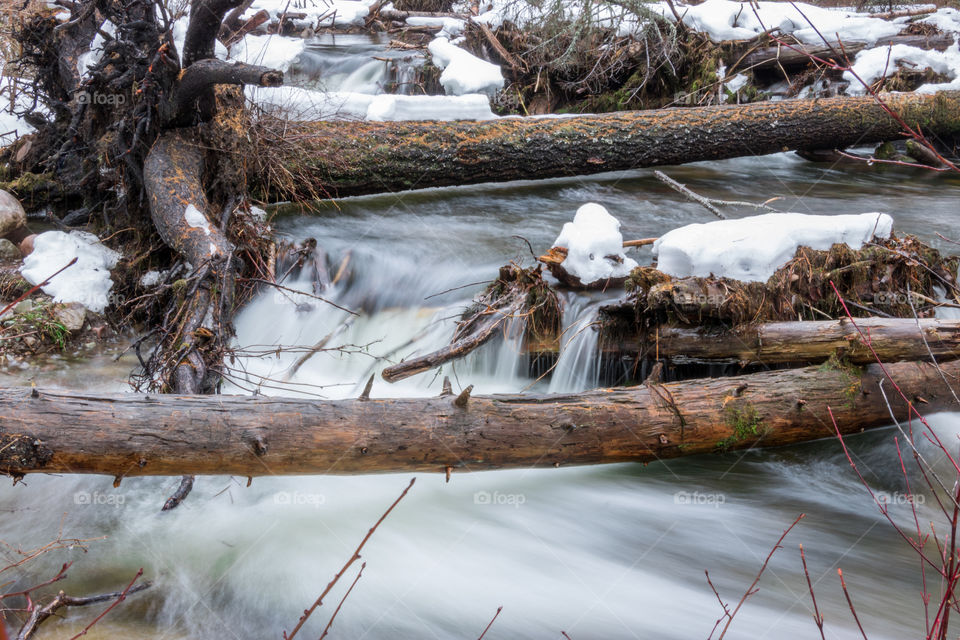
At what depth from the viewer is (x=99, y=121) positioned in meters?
5.82

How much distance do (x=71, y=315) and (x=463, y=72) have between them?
594 centimetres

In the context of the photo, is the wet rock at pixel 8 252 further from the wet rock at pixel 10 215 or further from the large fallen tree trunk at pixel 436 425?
the large fallen tree trunk at pixel 436 425

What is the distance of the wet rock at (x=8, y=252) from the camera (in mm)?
5879

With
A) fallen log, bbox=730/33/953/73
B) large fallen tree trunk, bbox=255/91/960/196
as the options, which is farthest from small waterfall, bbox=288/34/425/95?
fallen log, bbox=730/33/953/73

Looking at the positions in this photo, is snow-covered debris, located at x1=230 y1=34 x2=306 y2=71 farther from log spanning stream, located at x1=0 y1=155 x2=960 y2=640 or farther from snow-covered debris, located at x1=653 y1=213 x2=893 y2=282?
snow-covered debris, located at x1=653 y1=213 x2=893 y2=282

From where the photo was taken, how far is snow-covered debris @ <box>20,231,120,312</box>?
550 cm

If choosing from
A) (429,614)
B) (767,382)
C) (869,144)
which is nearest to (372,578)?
(429,614)

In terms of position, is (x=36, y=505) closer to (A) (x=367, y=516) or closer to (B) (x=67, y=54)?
(A) (x=367, y=516)

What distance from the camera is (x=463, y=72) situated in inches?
364

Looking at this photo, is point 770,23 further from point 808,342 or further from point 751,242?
point 808,342

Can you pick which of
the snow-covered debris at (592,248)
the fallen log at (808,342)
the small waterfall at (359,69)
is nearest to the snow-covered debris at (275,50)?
the small waterfall at (359,69)

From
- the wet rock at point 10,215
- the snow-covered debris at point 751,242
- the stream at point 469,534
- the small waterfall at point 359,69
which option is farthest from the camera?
the small waterfall at point 359,69

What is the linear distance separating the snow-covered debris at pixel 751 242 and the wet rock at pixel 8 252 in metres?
5.44

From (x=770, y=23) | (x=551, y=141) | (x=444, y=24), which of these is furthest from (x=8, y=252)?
(x=770, y=23)
